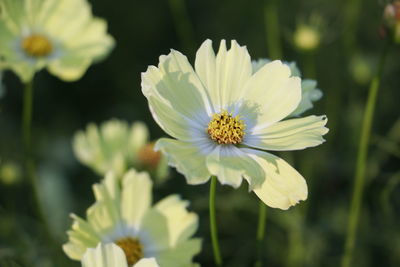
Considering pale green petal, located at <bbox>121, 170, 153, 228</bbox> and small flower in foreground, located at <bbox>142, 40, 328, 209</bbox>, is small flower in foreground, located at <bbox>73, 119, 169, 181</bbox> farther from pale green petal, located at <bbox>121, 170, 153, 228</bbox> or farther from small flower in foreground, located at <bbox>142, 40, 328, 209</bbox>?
small flower in foreground, located at <bbox>142, 40, 328, 209</bbox>

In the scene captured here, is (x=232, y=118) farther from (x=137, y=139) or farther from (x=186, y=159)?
(x=137, y=139)

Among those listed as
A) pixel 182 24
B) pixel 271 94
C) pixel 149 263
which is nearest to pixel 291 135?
pixel 271 94

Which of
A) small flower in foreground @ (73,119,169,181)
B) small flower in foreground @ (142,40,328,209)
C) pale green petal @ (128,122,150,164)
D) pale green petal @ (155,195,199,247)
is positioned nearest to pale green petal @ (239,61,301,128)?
small flower in foreground @ (142,40,328,209)

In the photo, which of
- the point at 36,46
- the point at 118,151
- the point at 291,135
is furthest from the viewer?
the point at 118,151

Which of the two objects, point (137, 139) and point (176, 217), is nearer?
point (176, 217)

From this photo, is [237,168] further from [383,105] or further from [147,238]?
→ [383,105]

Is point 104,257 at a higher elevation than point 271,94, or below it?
below

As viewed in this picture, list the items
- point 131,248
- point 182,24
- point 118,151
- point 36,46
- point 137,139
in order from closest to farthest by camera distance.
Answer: point 131,248 → point 36,46 → point 118,151 → point 137,139 → point 182,24

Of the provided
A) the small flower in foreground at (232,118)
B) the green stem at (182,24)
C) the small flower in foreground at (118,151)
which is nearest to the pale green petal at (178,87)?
the small flower in foreground at (232,118)
